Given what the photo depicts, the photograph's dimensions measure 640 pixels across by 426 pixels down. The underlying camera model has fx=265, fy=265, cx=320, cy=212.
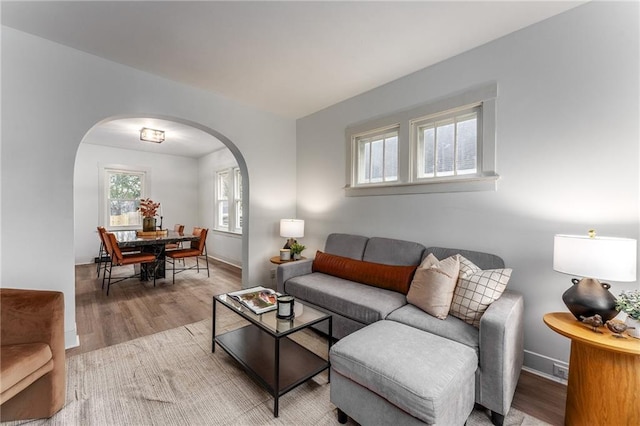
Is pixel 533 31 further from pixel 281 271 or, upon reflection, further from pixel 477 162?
pixel 281 271

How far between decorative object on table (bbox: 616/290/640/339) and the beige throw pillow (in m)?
0.82

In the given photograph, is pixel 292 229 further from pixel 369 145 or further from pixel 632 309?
pixel 632 309

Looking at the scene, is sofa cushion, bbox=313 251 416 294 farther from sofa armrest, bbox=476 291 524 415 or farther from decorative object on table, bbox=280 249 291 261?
sofa armrest, bbox=476 291 524 415

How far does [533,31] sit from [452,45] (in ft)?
1.85

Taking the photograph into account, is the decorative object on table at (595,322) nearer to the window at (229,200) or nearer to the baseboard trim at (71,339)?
the baseboard trim at (71,339)

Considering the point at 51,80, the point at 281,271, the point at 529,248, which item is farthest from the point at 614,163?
the point at 51,80

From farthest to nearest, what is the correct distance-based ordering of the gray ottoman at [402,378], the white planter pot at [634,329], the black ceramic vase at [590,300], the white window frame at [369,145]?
the white window frame at [369,145], the black ceramic vase at [590,300], the white planter pot at [634,329], the gray ottoman at [402,378]

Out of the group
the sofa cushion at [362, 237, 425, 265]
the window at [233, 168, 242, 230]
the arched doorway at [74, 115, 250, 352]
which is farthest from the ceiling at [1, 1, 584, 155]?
the window at [233, 168, 242, 230]

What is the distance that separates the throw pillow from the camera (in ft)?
5.87

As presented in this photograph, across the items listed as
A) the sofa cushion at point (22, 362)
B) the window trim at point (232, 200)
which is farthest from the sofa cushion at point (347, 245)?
the window trim at point (232, 200)

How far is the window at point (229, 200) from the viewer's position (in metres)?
5.73

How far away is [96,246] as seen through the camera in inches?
226

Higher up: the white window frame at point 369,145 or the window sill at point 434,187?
the white window frame at point 369,145

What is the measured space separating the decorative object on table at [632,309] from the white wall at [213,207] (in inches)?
207
